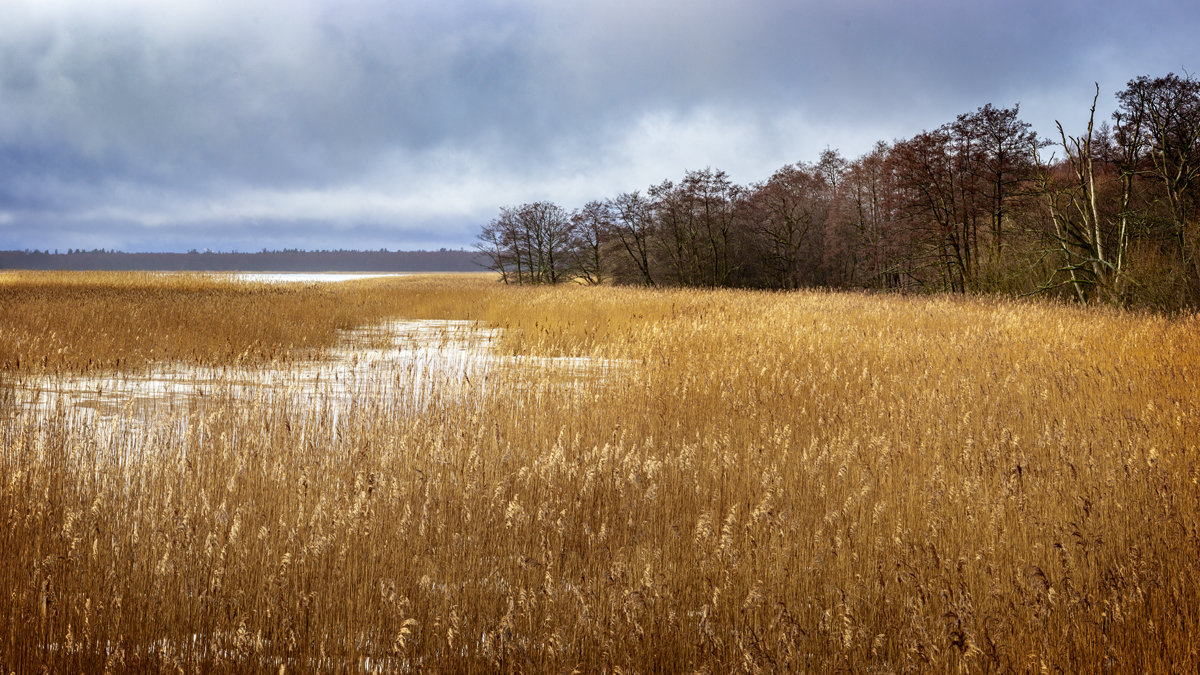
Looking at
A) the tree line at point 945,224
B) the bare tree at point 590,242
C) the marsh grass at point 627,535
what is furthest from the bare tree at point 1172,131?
the bare tree at point 590,242

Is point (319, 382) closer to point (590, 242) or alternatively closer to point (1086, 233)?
point (1086, 233)

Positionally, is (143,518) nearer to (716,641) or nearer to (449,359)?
(716,641)

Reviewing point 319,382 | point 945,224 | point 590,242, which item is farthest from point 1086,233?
point 590,242

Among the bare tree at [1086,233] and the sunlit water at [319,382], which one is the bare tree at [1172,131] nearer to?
the bare tree at [1086,233]

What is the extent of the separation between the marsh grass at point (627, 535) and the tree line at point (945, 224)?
12.8m

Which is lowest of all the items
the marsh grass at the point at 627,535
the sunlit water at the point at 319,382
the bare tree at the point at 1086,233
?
the marsh grass at the point at 627,535

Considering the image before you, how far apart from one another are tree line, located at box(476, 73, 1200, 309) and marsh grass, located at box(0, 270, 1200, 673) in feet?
42.0

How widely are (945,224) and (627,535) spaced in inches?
1119

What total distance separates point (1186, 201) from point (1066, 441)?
15.8 m

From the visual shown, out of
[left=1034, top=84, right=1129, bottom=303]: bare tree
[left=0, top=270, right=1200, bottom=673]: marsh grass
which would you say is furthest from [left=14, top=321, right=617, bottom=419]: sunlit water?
[left=1034, top=84, right=1129, bottom=303]: bare tree

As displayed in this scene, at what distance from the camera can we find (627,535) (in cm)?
383

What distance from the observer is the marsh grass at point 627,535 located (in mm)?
2693

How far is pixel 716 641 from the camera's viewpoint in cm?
259

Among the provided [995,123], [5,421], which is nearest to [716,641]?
[5,421]
